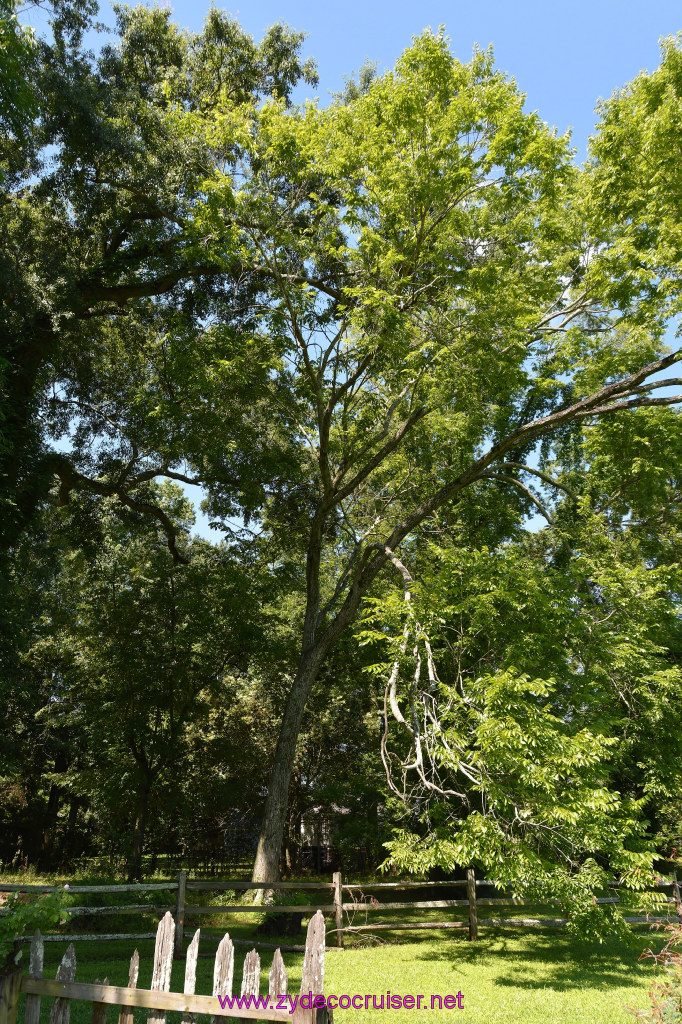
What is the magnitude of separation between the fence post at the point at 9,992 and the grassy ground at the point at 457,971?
3370 mm

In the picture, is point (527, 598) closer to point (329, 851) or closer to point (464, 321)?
point (464, 321)

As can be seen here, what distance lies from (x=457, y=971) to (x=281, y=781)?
428 cm

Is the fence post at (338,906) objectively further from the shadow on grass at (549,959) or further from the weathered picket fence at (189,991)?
the weathered picket fence at (189,991)

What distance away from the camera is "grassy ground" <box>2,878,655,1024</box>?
6.68 metres

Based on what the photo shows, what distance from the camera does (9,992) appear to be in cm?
314

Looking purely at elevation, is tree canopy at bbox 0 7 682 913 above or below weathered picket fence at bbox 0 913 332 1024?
above

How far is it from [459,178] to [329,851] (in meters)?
21.7

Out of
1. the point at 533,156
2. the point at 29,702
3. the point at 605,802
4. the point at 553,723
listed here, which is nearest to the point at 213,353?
the point at 533,156

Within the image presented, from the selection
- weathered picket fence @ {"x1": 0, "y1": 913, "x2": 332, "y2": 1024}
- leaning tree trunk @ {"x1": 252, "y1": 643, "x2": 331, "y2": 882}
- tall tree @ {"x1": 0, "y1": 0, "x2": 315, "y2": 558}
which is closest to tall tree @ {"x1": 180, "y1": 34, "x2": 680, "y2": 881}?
leaning tree trunk @ {"x1": 252, "y1": 643, "x2": 331, "y2": 882}

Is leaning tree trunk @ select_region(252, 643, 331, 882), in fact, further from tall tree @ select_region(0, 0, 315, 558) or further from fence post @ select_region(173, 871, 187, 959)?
tall tree @ select_region(0, 0, 315, 558)

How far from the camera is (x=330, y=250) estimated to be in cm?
1046

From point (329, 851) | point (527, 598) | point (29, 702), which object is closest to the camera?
point (527, 598)

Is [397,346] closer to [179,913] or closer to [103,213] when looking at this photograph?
[103,213]

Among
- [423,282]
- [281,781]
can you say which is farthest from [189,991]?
[423,282]
